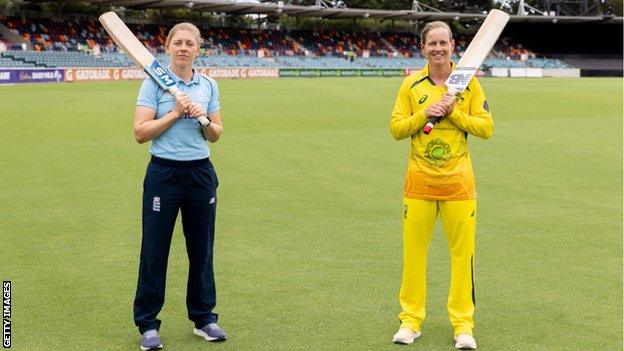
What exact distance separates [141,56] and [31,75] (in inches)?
1468

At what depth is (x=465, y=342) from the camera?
5105 mm

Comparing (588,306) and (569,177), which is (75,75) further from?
(588,306)

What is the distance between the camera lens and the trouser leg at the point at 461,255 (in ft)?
16.8

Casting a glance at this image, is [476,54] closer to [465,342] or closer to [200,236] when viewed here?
[465,342]

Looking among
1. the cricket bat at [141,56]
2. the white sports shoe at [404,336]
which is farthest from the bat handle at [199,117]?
the white sports shoe at [404,336]

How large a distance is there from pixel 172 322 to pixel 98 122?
51.5 ft

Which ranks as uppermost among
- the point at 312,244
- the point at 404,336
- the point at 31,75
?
the point at 404,336

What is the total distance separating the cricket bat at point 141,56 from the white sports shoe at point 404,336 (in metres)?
1.89

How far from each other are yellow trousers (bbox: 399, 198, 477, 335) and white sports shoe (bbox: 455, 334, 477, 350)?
1.9 inches

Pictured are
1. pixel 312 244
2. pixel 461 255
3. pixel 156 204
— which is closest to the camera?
pixel 156 204

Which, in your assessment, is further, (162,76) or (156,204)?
(156,204)

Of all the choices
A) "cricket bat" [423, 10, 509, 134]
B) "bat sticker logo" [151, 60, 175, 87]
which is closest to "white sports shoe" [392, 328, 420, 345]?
"cricket bat" [423, 10, 509, 134]

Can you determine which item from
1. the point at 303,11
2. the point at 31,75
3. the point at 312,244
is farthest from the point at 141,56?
the point at 303,11

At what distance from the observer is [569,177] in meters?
12.6
